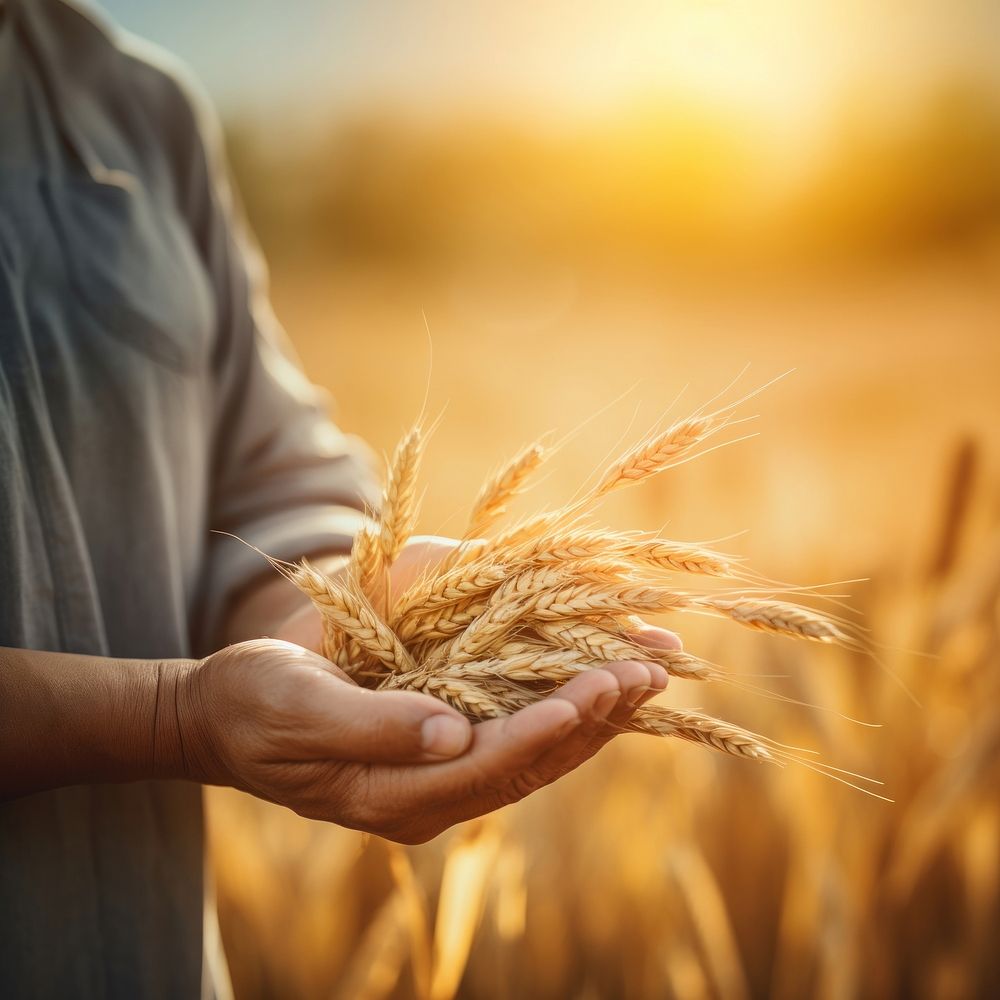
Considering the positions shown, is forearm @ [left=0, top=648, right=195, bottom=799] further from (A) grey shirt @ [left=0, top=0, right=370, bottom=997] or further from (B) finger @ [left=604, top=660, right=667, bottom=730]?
(B) finger @ [left=604, top=660, right=667, bottom=730]

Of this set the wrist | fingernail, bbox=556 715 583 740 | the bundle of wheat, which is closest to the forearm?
the wrist

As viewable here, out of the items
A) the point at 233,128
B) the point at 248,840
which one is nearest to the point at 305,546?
the point at 248,840

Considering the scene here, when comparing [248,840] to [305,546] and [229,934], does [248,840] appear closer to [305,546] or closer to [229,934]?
[229,934]

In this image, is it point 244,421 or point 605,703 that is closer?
point 605,703

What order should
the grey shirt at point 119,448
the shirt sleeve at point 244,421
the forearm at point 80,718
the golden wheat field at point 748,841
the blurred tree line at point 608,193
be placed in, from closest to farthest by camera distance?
the forearm at point 80,718 → the grey shirt at point 119,448 → the shirt sleeve at point 244,421 → the golden wheat field at point 748,841 → the blurred tree line at point 608,193

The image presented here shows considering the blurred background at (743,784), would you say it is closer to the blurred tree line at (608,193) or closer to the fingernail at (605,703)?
the fingernail at (605,703)

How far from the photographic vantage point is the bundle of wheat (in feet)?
2.74

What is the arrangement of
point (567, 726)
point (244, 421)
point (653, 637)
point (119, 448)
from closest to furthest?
point (567, 726), point (653, 637), point (119, 448), point (244, 421)

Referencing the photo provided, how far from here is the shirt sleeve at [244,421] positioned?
1.44m

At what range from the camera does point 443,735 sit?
2.58 feet

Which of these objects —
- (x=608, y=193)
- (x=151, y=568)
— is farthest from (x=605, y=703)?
(x=608, y=193)

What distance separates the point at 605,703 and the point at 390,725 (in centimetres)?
23

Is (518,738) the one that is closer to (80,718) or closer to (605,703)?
(605,703)

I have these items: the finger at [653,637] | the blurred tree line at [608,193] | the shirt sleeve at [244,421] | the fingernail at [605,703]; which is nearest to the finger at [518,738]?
the fingernail at [605,703]
